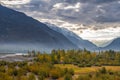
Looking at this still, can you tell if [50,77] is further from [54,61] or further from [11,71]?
[54,61]

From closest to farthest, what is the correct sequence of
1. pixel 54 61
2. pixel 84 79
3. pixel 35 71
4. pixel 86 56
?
pixel 84 79 → pixel 35 71 → pixel 54 61 → pixel 86 56

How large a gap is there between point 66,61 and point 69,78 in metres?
70.3

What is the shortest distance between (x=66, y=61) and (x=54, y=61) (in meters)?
6.19

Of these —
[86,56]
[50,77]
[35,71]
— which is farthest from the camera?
[86,56]

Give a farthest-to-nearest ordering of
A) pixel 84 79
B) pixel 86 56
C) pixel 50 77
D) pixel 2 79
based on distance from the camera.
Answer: pixel 86 56 < pixel 50 77 < pixel 84 79 < pixel 2 79

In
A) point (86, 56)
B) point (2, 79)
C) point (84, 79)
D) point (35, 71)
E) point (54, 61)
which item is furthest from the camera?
point (86, 56)

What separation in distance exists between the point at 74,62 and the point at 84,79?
2742 inches

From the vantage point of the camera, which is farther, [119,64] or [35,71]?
[119,64]

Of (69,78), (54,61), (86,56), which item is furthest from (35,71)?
(86,56)

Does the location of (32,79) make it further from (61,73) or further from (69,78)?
(61,73)

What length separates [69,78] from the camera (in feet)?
221

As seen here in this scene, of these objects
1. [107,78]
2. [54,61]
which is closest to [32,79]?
[107,78]

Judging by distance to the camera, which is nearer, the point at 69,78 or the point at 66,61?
the point at 69,78

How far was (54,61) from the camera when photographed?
134250mm
